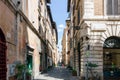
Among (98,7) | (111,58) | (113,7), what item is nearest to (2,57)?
(98,7)

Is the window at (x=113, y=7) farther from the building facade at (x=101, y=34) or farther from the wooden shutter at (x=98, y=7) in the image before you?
the wooden shutter at (x=98, y=7)

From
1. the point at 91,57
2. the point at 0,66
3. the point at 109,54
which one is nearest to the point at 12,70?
the point at 0,66

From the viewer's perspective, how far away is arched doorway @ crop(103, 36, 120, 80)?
2472 cm

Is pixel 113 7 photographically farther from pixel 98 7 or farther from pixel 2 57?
pixel 2 57

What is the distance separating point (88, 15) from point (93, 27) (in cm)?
101

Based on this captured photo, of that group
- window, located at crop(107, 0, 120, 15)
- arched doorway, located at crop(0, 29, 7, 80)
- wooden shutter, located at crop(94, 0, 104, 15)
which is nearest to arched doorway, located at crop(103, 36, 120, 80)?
window, located at crop(107, 0, 120, 15)

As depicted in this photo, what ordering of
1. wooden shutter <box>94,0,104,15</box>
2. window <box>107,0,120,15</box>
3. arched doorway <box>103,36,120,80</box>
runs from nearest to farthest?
wooden shutter <box>94,0,104,15</box> < arched doorway <box>103,36,120,80</box> < window <box>107,0,120,15</box>

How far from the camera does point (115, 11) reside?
24.9 m

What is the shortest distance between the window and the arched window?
1.88m

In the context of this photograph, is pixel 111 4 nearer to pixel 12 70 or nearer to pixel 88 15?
pixel 88 15

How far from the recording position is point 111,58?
25.0 meters

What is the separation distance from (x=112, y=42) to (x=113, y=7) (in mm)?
2640

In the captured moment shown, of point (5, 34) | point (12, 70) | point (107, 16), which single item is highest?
point (107, 16)

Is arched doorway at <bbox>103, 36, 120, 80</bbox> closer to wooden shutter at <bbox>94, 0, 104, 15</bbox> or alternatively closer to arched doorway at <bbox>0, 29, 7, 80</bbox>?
wooden shutter at <bbox>94, 0, 104, 15</bbox>
